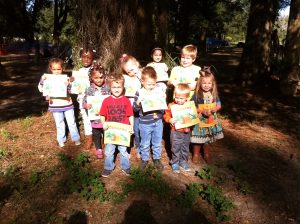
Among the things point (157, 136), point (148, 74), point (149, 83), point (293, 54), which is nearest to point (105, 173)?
point (157, 136)

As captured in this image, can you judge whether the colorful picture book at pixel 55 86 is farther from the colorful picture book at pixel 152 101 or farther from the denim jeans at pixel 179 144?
the denim jeans at pixel 179 144

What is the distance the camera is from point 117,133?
5371 millimetres

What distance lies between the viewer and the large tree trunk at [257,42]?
12375mm

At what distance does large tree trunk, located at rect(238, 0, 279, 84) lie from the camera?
12.4 metres

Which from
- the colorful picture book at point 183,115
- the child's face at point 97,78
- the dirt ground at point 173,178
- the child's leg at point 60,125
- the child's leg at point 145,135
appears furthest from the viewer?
the child's leg at point 60,125

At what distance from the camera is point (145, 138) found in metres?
5.66

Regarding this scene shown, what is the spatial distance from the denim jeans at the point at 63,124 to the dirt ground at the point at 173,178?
205mm

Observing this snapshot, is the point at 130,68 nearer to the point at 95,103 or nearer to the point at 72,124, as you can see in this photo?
the point at 95,103

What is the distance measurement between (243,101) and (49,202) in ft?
25.0

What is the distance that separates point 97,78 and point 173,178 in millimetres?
2122

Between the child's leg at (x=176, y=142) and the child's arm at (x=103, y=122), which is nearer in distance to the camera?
the child's arm at (x=103, y=122)

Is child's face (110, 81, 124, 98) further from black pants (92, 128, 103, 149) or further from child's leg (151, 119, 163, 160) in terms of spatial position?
black pants (92, 128, 103, 149)

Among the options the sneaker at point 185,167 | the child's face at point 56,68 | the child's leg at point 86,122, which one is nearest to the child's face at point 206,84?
the sneaker at point 185,167

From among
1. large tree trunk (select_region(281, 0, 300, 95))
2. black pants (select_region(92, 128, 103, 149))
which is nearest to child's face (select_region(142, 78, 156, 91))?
black pants (select_region(92, 128, 103, 149))
